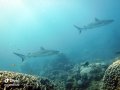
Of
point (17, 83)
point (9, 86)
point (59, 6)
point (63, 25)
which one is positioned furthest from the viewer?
point (63, 25)

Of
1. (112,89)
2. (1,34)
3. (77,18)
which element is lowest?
(112,89)

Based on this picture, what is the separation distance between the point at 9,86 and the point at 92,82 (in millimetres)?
7442

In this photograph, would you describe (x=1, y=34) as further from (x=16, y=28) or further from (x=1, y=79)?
(x=1, y=79)

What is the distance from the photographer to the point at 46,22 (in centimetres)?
14012

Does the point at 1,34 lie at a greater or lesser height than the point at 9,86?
greater

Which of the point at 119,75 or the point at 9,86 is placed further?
the point at 119,75

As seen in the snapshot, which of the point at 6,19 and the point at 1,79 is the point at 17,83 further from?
the point at 6,19

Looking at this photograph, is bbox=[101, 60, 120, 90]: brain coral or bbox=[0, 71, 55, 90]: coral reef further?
bbox=[101, 60, 120, 90]: brain coral

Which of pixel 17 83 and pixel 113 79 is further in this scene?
pixel 113 79

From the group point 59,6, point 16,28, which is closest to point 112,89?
point 59,6

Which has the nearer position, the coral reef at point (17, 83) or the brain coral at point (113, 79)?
the coral reef at point (17, 83)

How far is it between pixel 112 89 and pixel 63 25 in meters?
164

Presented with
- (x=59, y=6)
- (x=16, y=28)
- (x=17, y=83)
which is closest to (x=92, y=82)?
(x=17, y=83)

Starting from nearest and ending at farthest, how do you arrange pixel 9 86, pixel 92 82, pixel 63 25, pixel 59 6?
pixel 9 86
pixel 92 82
pixel 59 6
pixel 63 25
